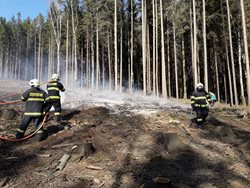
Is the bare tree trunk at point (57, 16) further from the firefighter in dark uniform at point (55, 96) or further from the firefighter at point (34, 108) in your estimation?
the firefighter at point (34, 108)

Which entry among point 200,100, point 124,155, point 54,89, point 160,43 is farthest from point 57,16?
point 124,155

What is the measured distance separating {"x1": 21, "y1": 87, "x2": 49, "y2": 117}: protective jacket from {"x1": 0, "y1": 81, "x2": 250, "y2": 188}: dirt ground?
78cm

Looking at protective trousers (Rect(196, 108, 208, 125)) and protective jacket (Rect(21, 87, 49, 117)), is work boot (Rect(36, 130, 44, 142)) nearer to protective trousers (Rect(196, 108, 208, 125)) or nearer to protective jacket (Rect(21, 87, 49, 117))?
protective jacket (Rect(21, 87, 49, 117))

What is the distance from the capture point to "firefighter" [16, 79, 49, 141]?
7398 millimetres

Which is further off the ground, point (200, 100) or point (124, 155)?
point (200, 100)

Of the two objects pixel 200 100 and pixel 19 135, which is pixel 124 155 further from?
pixel 200 100

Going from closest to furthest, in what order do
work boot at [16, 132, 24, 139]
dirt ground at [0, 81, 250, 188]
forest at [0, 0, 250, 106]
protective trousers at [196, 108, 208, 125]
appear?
dirt ground at [0, 81, 250, 188]
work boot at [16, 132, 24, 139]
protective trousers at [196, 108, 208, 125]
forest at [0, 0, 250, 106]

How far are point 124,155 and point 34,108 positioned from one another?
3.13 m

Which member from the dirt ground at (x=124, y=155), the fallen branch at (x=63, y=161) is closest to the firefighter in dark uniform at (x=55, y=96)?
the dirt ground at (x=124, y=155)

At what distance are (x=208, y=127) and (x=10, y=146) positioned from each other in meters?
6.73

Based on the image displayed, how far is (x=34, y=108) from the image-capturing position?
7.61 m

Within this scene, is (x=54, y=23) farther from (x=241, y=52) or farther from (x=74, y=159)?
(x=74, y=159)

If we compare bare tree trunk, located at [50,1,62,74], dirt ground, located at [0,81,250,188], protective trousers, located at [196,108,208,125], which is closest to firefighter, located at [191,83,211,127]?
protective trousers, located at [196,108,208,125]

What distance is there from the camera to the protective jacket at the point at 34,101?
758 centimetres
